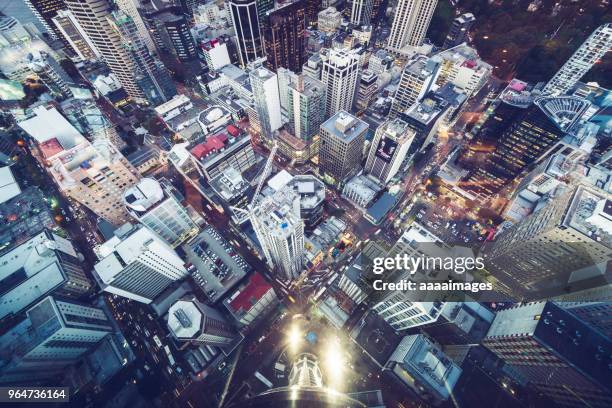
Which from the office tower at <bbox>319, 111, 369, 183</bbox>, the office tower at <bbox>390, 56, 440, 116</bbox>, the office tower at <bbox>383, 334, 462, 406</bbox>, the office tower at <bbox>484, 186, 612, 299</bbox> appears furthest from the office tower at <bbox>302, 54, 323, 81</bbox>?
the office tower at <bbox>383, 334, 462, 406</bbox>

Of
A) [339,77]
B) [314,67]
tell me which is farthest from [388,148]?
[314,67]

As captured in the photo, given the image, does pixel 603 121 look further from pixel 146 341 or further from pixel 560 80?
pixel 146 341

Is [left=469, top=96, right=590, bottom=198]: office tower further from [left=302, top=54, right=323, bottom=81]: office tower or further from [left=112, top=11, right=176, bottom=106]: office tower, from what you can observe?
[left=112, top=11, right=176, bottom=106]: office tower

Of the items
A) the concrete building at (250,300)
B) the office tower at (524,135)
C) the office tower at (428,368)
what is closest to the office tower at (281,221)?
the concrete building at (250,300)

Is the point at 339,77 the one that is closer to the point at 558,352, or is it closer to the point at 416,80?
the point at 416,80

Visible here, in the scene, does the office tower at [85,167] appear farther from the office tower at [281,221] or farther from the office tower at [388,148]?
the office tower at [388,148]

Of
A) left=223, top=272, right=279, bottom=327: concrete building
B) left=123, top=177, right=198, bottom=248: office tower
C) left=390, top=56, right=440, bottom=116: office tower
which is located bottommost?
left=223, top=272, right=279, bottom=327: concrete building
